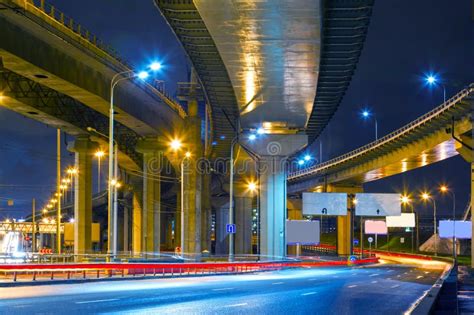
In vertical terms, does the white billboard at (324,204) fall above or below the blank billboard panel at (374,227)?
above

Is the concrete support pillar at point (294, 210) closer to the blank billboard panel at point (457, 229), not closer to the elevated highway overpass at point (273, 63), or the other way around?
the blank billboard panel at point (457, 229)

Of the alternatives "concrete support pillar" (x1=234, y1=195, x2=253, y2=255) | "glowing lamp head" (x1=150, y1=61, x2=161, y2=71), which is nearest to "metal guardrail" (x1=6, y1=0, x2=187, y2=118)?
"glowing lamp head" (x1=150, y1=61, x2=161, y2=71)

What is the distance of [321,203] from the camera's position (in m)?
72.9

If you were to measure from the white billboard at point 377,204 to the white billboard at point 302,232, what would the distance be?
8559mm

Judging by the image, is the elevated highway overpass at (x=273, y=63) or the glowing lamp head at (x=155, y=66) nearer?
the elevated highway overpass at (x=273, y=63)

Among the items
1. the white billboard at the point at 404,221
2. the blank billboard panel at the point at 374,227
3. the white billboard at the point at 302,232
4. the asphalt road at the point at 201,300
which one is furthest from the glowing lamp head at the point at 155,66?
the white billboard at the point at 404,221

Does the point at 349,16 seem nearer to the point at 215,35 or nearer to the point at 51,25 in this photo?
the point at 215,35

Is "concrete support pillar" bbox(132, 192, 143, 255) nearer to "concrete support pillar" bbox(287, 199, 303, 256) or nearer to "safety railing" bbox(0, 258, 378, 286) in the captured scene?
"safety railing" bbox(0, 258, 378, 286)

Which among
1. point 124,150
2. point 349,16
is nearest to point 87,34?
point 349,16

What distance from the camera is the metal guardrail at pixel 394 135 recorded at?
55.8 meters

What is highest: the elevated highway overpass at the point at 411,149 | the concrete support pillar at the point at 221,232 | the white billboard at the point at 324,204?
the elevated highway overpass at the point at 411,149

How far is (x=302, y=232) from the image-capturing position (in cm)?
7006

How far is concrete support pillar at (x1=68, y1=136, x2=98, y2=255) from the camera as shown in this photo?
215 feet

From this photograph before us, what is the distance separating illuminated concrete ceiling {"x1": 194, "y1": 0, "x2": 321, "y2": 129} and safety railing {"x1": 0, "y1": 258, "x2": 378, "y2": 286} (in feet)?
34.7
